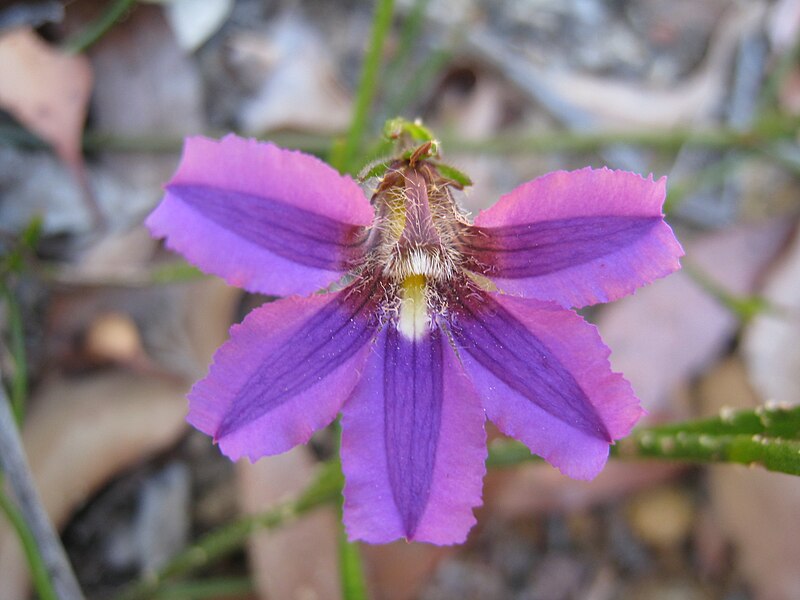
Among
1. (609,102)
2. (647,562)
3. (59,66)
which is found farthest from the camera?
(609,102)

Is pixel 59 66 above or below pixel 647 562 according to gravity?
above

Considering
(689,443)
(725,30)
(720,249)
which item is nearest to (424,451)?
(689,443)

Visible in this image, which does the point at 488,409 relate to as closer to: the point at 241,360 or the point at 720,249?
Result: the point at 241,360

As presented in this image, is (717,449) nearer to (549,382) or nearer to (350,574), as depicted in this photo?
(549,382)

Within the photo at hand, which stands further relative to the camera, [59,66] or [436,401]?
[59,66]

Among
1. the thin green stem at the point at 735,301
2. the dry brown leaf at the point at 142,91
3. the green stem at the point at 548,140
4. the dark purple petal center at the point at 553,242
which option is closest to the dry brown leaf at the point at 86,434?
the dry brown leaf at the point at 142,91

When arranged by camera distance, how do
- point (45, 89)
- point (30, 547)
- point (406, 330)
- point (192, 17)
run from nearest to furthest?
point (406, 330)
point (30, 547)
point (45, 89)
point (192, 17)

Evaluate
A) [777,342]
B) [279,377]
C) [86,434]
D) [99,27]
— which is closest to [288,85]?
[99,27]
